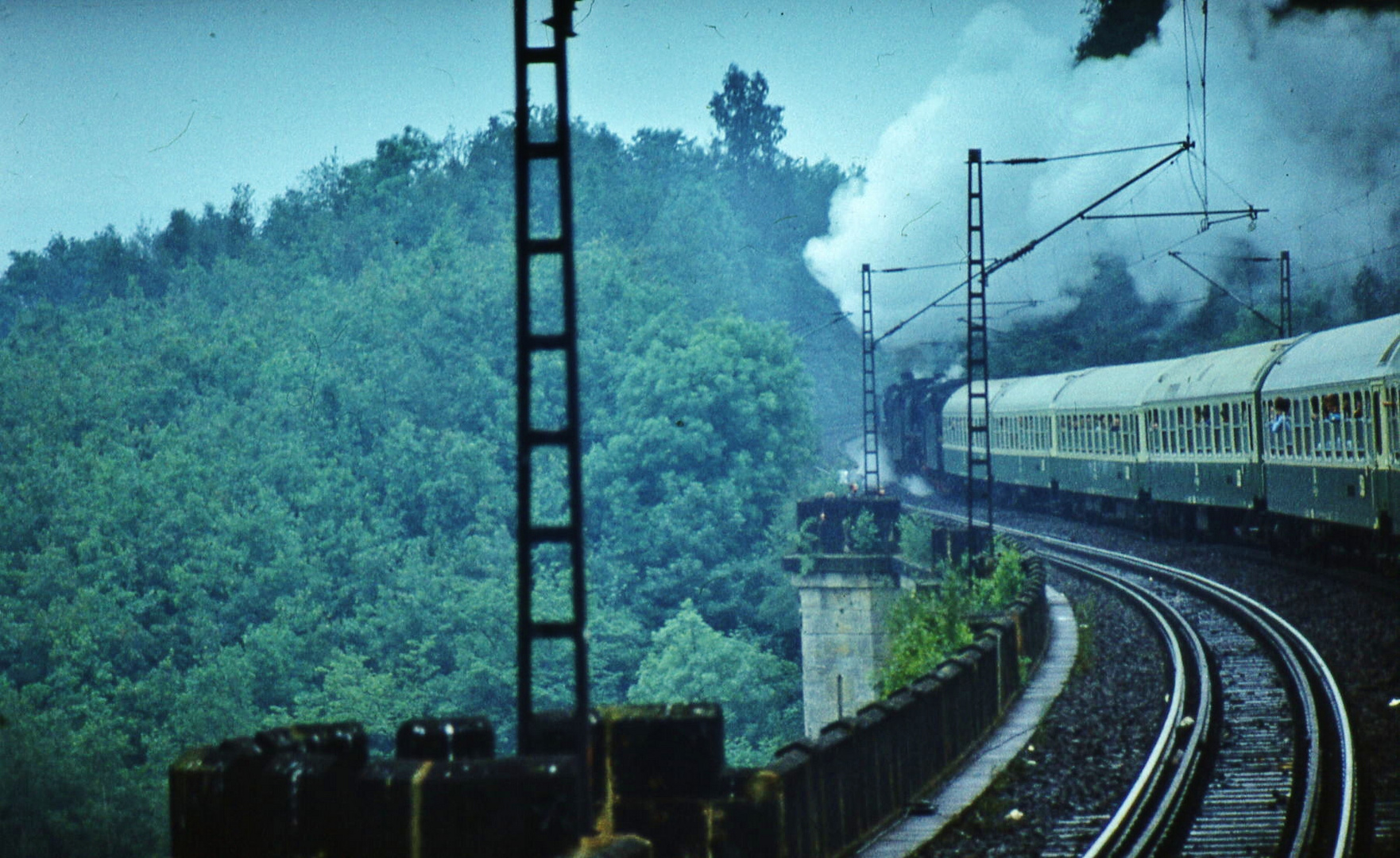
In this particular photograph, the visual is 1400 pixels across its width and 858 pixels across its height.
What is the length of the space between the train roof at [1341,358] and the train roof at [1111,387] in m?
7.71

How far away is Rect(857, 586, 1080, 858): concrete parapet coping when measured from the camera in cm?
1085

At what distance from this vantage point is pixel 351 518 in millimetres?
63438

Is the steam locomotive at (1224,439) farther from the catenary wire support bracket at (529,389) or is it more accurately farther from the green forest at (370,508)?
the catenary wire support bracket at (529,389)

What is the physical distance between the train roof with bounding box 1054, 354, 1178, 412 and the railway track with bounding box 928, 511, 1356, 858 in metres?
12.8

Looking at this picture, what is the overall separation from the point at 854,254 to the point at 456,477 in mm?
20386

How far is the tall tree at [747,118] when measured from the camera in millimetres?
117500

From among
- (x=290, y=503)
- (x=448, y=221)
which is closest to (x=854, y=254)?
(x=290, y=503)

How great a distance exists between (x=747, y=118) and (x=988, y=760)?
352 ft

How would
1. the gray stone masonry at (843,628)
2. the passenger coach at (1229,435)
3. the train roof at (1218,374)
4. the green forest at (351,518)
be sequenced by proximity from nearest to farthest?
the passenger coach at (1229,435)
the train roof at (1218,374)
the gray stone masonry at (843,628)
the green forest at (351,518)

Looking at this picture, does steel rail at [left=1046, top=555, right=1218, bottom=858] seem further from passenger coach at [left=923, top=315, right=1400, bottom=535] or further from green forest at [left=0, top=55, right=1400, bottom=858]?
green forest at [left=0, top=55, right=1400, bottom=858]

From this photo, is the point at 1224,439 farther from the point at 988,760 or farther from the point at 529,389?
the point at 529,389

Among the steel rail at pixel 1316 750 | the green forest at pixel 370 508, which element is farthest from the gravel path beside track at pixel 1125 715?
the green forest at pixel 370 508

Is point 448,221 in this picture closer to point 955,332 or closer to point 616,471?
point 616,471

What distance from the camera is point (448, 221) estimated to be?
90.1 meters
